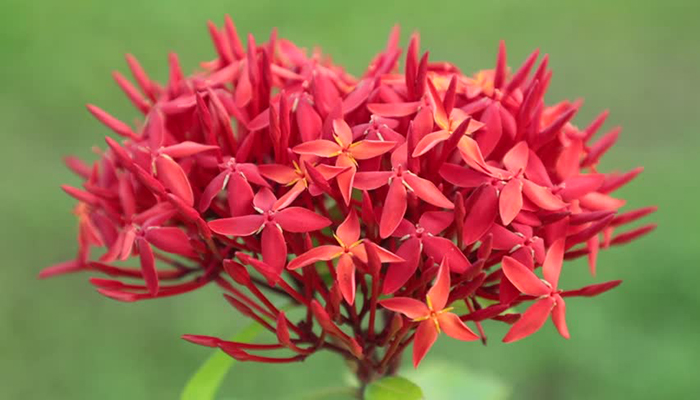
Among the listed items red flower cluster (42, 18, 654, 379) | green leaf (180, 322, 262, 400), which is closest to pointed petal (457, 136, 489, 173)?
red flower cluster (42, 18, 654, 379)

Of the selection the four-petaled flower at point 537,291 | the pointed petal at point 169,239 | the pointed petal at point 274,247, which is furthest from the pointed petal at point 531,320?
the pointed petal at point 169,239

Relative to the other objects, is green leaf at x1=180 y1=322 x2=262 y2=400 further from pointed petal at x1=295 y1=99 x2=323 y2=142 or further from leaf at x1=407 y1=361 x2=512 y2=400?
leaf at x1=407 y1=361 x2=512 y2=400

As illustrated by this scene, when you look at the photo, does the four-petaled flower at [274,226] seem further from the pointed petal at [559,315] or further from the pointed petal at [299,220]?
the pointed petal at [559,315]

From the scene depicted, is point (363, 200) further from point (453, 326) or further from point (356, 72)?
point (356, 72)

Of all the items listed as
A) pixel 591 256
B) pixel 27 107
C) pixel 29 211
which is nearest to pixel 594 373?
pixel 591 256

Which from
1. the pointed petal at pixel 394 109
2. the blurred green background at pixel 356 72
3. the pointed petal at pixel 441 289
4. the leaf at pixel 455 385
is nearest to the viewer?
the pointed petal at pixel 441 289

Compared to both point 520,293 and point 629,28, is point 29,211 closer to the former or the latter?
point 520,293
